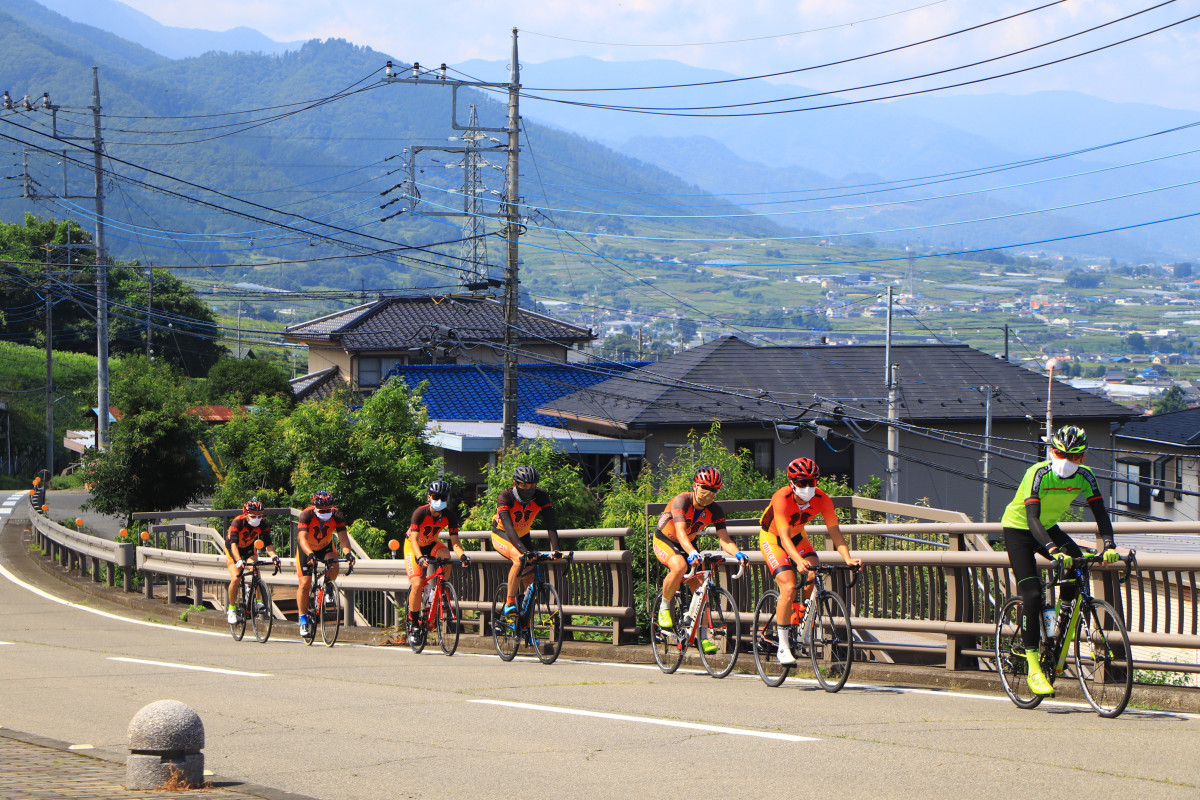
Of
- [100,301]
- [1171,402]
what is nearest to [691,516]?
[100,301]

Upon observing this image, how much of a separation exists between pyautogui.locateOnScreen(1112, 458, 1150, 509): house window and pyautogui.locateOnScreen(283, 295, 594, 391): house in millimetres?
23600

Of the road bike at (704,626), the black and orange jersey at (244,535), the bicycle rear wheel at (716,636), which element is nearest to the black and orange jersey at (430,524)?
the road bike at (704,626)

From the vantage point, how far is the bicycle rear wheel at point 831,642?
350 inches

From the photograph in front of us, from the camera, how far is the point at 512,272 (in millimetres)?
26969

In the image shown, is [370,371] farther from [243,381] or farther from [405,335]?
[243,381]

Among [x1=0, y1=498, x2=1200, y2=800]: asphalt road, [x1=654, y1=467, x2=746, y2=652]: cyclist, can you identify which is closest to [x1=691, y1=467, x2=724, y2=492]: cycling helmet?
[x1=654, y1=467, x2=746, y2=652]: cyclist

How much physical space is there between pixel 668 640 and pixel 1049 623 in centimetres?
376

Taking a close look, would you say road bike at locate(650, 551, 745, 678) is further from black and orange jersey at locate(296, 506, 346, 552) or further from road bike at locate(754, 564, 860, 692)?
black and orange jersey at locate(296, 506, 346, 552)

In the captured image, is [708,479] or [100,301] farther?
[100,301]

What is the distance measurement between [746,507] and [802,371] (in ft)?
85.6

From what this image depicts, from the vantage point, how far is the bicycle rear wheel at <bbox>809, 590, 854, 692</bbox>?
890cm

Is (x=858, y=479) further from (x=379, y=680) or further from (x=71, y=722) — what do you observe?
(x=71, y=722)

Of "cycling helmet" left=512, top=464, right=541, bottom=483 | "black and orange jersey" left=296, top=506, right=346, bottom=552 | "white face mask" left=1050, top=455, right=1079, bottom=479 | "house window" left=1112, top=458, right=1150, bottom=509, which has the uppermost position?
"white face mask" left=1050, top=455, right=1079, bottom=479

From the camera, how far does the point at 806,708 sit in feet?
Answer: 27.4
